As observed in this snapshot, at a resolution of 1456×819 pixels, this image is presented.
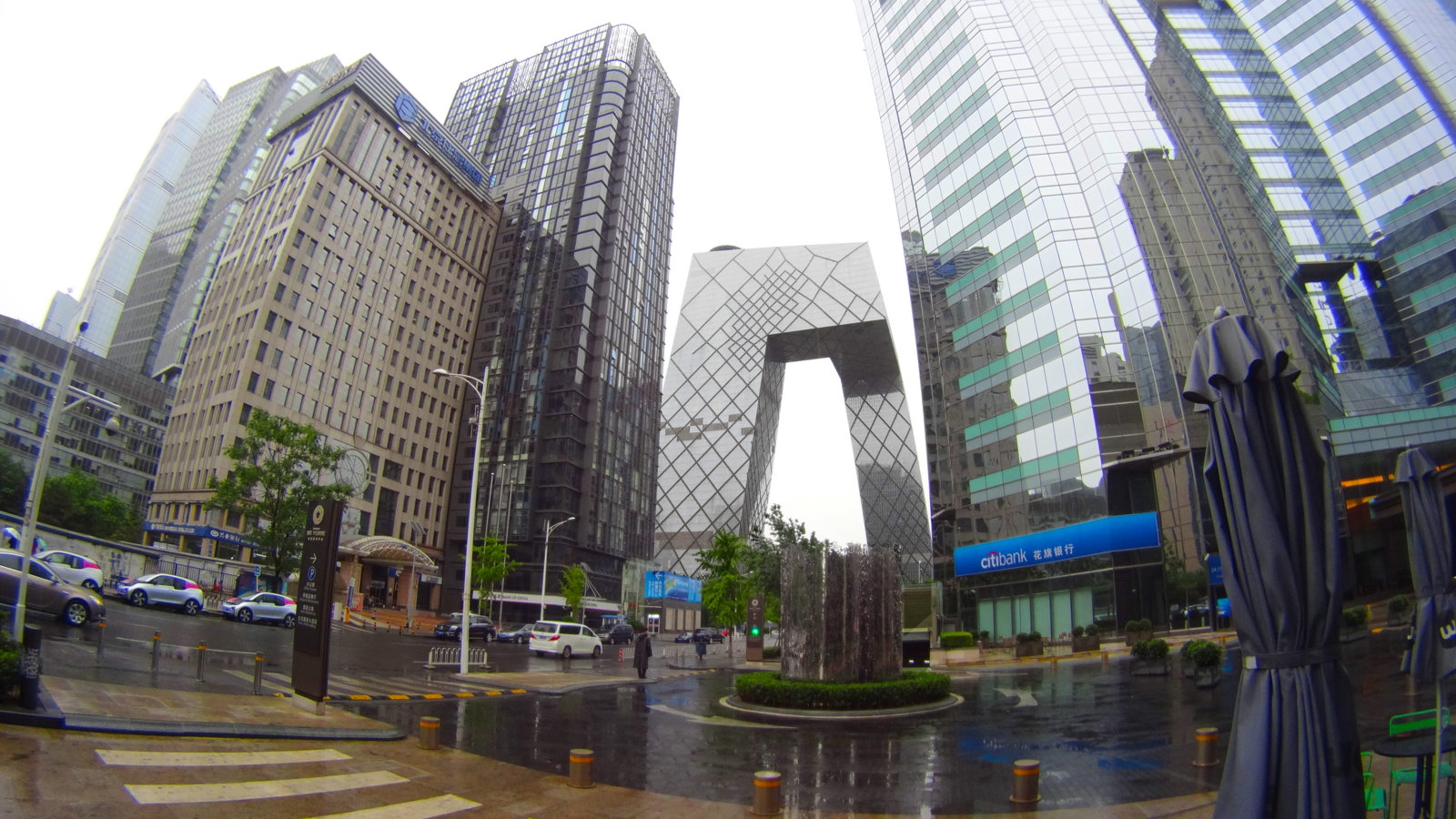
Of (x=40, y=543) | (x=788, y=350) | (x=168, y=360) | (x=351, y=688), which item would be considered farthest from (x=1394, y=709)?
(x=168, y=360)

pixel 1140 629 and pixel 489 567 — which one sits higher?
pixel 489 567

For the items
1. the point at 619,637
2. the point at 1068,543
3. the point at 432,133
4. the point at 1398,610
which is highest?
the point at 432,133

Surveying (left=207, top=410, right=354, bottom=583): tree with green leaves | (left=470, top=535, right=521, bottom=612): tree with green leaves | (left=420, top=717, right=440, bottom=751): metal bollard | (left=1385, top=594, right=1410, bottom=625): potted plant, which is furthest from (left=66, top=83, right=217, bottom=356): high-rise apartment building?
(left=1385, top=594, right=1410, bottom=625): potted plant

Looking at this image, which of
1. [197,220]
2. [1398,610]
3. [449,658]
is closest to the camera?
[1398,610]

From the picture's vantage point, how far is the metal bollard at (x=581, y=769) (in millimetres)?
9445

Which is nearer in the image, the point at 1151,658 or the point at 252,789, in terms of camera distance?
the point at 252,789

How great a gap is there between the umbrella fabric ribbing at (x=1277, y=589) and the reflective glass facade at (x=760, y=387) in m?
90.1

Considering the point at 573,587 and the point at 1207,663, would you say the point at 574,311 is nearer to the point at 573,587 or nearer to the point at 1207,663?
the point at 573,587

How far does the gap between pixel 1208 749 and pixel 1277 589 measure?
662 cm

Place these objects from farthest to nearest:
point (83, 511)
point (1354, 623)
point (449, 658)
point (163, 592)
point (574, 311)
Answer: point (574, 311)
point (83, 511)
point (163, 592)
point (449, 658)
point (1354, 623)

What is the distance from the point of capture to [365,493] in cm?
7450

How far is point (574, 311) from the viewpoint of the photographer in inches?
3516

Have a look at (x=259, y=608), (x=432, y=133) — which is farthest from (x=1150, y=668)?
(x=432, y=133)

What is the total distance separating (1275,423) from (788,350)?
339 ft
